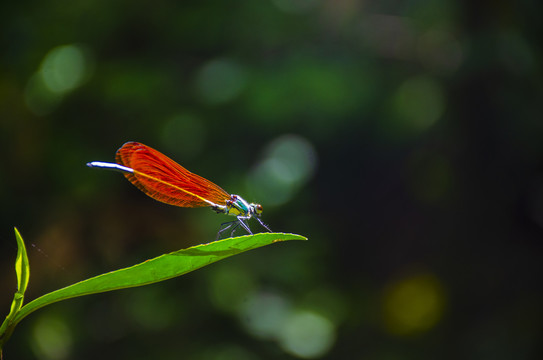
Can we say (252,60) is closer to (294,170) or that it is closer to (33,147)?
(294,170)

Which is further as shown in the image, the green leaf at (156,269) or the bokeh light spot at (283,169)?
the bokeh light spot at (283,169)

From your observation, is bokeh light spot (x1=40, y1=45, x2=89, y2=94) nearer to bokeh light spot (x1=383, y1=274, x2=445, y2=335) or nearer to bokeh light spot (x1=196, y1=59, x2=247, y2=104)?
bokeh light spot (x1=196, y1=59, x2=247, y2=104)

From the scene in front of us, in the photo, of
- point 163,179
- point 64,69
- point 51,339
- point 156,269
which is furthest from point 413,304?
point 156,269

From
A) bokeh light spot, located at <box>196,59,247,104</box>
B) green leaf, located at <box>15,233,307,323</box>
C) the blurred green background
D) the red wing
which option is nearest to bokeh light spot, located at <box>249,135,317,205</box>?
the blurred green background

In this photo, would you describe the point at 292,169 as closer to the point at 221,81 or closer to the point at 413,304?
the point at 221,81

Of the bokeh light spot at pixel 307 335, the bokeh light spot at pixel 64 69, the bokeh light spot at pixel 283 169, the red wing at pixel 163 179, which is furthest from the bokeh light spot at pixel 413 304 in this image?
the bokeh light spot at pixel 64 69

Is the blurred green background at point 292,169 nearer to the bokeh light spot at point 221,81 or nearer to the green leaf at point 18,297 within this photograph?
the bokeh light spot at point 221,81

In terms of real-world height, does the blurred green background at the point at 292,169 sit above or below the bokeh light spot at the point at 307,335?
above
